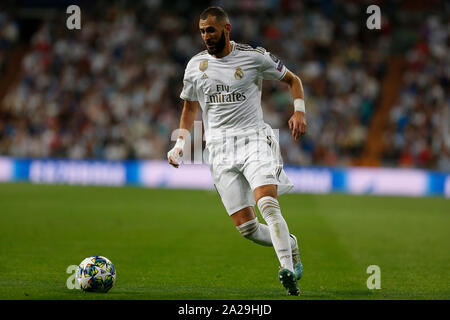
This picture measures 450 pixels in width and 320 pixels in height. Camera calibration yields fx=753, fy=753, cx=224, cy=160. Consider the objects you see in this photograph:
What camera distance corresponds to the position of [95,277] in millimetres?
6895

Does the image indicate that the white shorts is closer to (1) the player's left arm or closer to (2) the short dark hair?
(1) the player's left arm

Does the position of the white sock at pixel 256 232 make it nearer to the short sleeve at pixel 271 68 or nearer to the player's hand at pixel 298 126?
the player's hand at pixel 298 126

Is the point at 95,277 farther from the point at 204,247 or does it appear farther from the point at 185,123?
the point at 204,247

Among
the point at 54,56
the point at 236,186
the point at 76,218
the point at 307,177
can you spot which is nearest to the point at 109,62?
the point at 54,56

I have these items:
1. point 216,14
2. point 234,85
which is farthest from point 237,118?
point 216,14

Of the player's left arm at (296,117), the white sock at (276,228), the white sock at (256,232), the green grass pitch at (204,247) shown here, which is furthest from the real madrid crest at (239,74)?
the green grass pitch at (204,247)

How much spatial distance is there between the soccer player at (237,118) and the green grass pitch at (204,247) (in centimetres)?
87

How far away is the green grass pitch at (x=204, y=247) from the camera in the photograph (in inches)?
290

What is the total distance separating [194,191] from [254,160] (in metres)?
15.1

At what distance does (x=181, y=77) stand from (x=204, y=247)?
15.1m

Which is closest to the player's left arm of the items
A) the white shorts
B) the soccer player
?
the soccer player

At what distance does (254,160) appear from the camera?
7.15 metres

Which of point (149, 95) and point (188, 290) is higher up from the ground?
point (149, 95)
